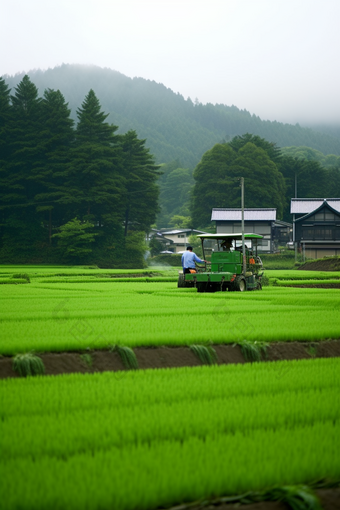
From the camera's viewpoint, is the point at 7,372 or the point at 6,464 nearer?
the point at 6,464

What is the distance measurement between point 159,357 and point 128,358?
0.51 meters

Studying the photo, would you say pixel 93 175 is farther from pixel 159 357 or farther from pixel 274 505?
pixel 274 505

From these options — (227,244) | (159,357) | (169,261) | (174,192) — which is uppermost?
(174,192)

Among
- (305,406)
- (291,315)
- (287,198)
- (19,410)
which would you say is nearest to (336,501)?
(305,406)

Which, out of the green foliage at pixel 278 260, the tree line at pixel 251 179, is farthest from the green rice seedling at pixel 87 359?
the tree line at pixel 251 179

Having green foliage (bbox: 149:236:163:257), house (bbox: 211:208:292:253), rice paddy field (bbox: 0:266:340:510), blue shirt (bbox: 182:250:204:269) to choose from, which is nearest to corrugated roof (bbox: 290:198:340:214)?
house (bbox: 211:208:292:253)

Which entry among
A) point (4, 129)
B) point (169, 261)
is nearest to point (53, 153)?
point (4, 129)

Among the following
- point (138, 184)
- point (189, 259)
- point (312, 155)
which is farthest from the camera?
point (312, 155)

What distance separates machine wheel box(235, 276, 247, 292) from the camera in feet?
64.4

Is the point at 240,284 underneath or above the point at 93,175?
underneath

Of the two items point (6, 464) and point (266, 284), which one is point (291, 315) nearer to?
Result: point (6, 464)

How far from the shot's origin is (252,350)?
8.08 metres

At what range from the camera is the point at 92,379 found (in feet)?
20.1

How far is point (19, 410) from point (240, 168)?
75260 mm
